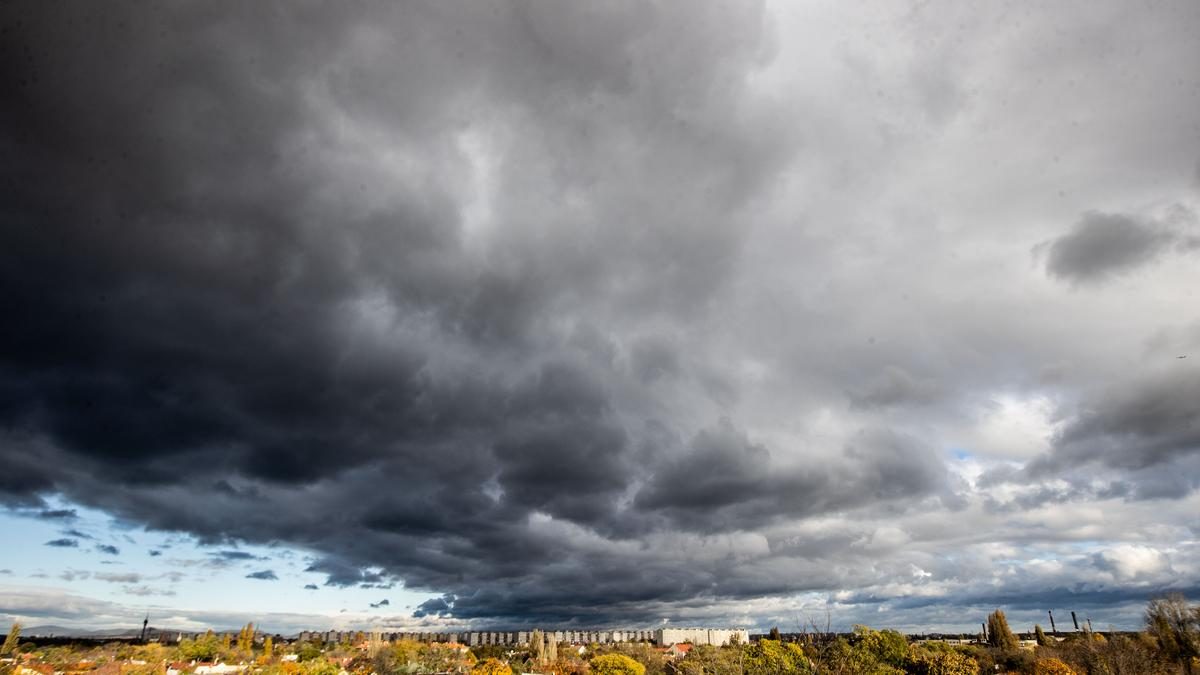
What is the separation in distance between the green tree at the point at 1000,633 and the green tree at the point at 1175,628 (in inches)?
1001

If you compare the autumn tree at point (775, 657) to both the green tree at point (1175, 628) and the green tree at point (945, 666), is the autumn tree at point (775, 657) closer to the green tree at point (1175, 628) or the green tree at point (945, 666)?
the green tree at point (945, 666)

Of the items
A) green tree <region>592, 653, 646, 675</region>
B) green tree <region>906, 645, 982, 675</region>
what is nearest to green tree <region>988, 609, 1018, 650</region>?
green tree <region>906, 645, 982, 675</region>

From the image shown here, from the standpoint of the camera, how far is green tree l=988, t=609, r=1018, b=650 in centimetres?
12331

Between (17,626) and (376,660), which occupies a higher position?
(17,626)

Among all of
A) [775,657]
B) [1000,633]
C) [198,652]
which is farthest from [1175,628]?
[198,652]

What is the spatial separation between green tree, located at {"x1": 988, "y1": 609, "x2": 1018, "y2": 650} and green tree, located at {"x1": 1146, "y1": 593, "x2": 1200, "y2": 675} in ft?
83.5

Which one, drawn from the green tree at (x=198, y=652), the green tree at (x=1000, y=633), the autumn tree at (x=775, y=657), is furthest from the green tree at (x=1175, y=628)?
the green tree at (x=198, y=652)

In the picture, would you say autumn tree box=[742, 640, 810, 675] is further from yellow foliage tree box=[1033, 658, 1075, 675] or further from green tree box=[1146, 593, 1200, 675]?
green tree box=[1146, 593, 1200, 675]

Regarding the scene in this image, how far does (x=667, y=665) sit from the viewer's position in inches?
3767

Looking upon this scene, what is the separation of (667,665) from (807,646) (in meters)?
66.4

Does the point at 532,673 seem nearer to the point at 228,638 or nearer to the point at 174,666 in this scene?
the point at 174,666

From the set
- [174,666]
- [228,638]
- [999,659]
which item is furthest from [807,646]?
[228,638]

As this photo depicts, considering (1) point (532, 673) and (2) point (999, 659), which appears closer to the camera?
(1) point (532, 673)

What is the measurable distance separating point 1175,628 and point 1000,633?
3593 cm
